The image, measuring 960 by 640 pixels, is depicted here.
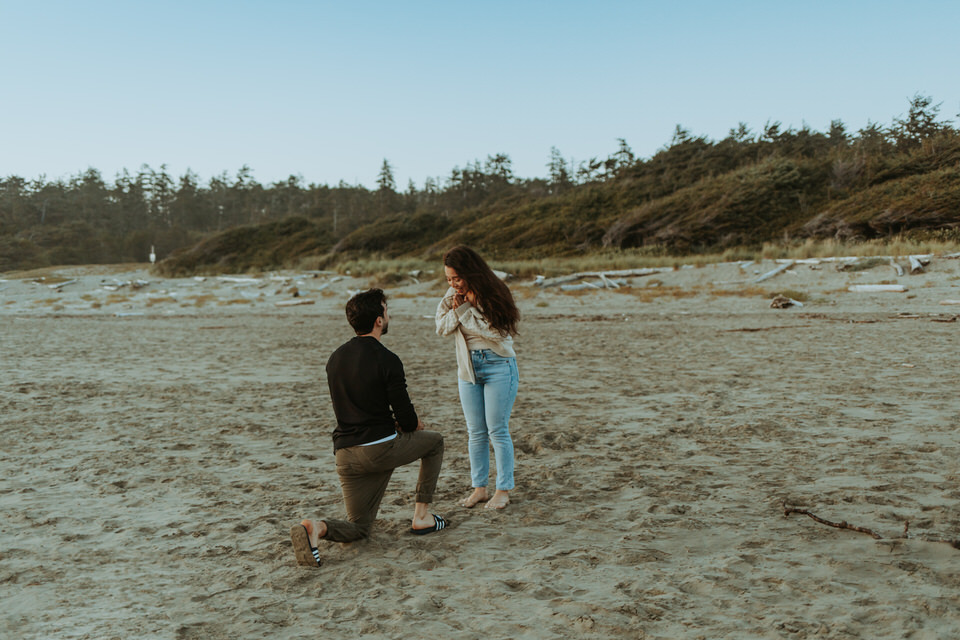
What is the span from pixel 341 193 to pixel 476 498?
236ft

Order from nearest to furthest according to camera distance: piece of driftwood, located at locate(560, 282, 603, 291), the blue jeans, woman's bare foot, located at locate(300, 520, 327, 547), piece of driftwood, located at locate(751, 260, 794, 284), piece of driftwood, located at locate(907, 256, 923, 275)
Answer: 1. woman's bare foot, located at locate(300, 520, 327, 547)
2. the blue jeans
3. piece of driftwood, located at locate(907, 256, 923, 275)
4. piece of driftwood, located at locate(751, 260, 794, 284)
5. piece of driftwood, located at locate(560, 282, 603, 291)

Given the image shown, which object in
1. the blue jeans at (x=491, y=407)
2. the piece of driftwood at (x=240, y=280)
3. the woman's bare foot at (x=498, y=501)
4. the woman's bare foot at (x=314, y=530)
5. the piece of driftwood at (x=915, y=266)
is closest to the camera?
the woman's bare foot at (x=314, y=530)

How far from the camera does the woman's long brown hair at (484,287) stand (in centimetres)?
377

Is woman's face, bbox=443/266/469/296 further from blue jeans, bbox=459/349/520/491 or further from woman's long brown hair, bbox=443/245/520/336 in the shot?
blue jeans, bbox=459/349/520/491

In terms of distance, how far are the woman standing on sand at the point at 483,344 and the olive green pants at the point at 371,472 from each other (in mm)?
432

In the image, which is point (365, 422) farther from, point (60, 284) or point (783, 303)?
point (60, 284)

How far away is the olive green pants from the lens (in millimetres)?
3387

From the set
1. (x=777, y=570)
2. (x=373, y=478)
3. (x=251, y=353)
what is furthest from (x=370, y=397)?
(x=251, y=353)

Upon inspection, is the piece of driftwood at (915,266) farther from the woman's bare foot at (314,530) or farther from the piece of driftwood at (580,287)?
the woman's bare foot at (314,530)

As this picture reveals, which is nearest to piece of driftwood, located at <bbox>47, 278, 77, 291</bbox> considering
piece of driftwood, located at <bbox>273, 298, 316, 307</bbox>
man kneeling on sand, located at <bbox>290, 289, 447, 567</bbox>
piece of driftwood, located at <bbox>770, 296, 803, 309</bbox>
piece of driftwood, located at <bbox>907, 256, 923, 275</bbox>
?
piece of driftwood, located at <bbox>273, 298, 316, 307</bbox>

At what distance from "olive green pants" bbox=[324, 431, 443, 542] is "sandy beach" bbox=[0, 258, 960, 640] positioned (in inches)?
6.4

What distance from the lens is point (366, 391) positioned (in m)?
3.33

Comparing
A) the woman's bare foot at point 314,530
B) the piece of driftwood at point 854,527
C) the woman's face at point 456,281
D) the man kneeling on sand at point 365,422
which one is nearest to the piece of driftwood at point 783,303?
the piece of driftwood at point 854,527

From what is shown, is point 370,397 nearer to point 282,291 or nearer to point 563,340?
point 563,340
